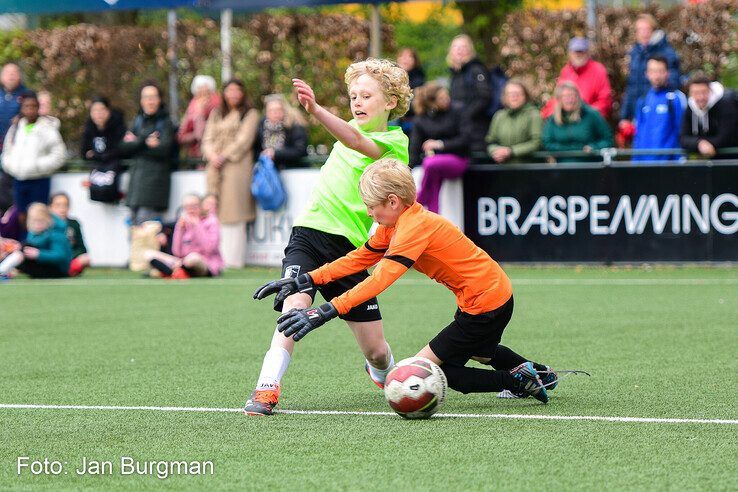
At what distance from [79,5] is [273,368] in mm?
13767

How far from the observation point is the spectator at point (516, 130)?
1616 centimetres

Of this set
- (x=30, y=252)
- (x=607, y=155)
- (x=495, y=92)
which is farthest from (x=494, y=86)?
(x=30, y=252)

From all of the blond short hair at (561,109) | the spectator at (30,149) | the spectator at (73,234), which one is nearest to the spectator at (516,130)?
the blond short hair at (561,109)

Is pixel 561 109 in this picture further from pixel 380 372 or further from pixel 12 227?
pixel 380 372

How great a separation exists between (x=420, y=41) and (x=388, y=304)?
28078 mm

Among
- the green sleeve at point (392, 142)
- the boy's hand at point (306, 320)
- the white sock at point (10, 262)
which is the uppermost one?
the green sleeve at point (392, 142)

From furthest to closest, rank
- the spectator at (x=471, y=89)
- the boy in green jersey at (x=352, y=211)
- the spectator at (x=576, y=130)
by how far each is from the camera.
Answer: the spectator at (x=471, y=89) < the spectator at (x=576, y=130) < the boy in green jersey at (x=352, y=211)

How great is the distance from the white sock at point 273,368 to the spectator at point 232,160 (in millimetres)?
10366

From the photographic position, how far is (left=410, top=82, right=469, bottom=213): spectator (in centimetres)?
A: 1617

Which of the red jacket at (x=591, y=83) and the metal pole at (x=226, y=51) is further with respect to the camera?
the metal pole at (x=226, y=51)

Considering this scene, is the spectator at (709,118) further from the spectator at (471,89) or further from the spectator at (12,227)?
the spectator at (12,227)

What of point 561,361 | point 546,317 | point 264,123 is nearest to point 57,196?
point 264,123

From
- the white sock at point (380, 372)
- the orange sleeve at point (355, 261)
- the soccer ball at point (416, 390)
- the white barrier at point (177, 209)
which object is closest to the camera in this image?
the soccer ball at point (416, 390)

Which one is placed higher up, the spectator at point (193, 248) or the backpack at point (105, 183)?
the backpack at point (105, 183)
